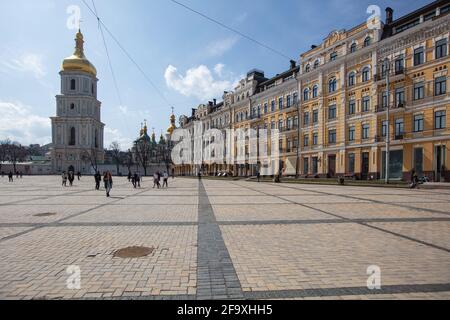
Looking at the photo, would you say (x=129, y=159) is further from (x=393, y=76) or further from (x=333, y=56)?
(x=393, y=76)

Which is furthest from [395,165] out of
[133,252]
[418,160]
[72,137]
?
[72,137]

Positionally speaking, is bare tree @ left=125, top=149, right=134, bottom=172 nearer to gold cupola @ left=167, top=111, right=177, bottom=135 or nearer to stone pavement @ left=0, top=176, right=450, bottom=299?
gold cupola @ left=167, top=111, right=177, bottom=135

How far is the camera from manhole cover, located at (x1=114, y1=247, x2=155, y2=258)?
17.6ft

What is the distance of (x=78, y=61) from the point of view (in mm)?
82562

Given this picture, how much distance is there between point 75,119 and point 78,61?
1839cm

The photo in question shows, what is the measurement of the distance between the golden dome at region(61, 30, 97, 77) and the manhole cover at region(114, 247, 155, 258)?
9399cm

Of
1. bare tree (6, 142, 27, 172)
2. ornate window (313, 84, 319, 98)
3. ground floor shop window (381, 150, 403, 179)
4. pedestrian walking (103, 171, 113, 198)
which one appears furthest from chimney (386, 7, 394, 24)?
bare tree (6, 142, 27, 172)

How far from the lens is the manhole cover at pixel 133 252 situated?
536cm

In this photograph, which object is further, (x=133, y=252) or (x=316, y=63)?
(x=316, y=63)

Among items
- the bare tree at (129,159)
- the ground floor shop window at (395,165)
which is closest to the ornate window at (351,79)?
the ground floor shop window at (395,165)

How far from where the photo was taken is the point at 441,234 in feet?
22.6
